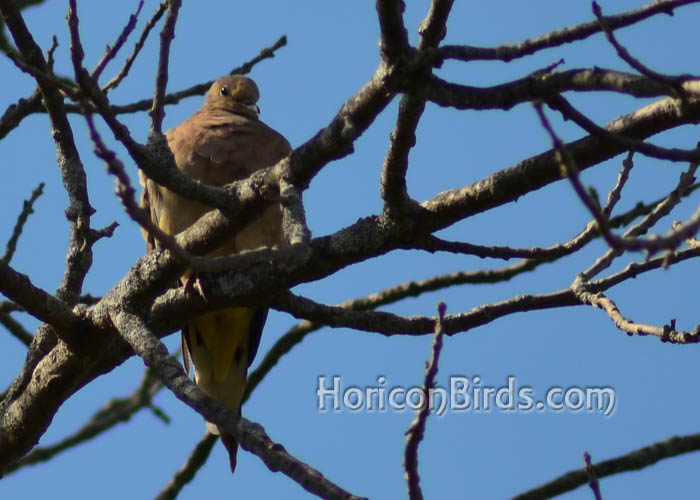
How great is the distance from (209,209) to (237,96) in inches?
52.8

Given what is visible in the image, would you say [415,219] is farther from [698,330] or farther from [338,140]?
[698,330]

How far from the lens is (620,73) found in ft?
7.39

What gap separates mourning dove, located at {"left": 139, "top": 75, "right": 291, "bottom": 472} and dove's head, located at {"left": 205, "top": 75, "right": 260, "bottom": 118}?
86mm

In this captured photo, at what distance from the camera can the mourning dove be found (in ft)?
15.6

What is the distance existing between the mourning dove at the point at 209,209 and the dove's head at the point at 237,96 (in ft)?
0.28

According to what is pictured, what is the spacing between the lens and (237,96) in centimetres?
595

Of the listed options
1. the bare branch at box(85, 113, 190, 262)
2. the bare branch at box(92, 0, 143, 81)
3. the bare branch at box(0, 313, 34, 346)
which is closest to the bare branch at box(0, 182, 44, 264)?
the bare branch at box(0, 313, 34, 346)

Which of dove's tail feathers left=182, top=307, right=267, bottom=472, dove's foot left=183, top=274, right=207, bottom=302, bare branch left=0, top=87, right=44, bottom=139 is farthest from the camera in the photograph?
dove's tail feathers left=182, top=307, right=267, bottom=472

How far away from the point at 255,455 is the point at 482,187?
0.93 metres

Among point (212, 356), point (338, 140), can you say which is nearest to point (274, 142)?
point (212, 356)

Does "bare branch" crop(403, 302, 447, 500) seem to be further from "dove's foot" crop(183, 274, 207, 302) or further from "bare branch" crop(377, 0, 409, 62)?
"dove's foot" crop(183, 274, 207, 302)

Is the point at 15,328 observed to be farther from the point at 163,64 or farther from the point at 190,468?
the point at 163,64

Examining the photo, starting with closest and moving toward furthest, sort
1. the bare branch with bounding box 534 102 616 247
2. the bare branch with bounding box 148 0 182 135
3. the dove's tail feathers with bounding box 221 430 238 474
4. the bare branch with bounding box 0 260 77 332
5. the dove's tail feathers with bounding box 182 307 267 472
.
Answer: the bare branch with bounding box 534 102 616 247
the bare branch with bounding box 148 0 182 135
the bare branch with bounding box 0 260 77 332
the dove's tail feathers with bounding box 221 430 238 474
the dove's tail feathers with bounding box 182 307 267 472

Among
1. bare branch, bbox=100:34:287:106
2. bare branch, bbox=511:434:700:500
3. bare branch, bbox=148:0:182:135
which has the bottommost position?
bare branch, bbox=511:434:700:500
